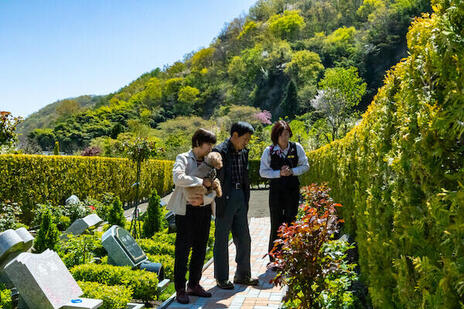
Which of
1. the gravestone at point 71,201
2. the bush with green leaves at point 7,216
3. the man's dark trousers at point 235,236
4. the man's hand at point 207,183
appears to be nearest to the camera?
the man's hand at point 207,183

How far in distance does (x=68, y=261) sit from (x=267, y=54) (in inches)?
2869

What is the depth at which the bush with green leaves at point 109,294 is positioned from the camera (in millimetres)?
3955

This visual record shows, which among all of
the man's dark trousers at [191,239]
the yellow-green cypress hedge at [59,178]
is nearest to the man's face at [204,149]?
the man's dark trousers at [191,239]

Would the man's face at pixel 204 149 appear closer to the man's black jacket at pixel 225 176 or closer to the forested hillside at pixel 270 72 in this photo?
the man's black jacket at pixel 225 176

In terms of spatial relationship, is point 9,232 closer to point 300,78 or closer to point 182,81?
point 300,78

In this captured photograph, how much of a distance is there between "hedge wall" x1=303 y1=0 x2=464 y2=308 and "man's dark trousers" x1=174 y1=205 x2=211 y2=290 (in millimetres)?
1962

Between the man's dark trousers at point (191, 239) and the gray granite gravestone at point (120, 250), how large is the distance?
55.1 inches

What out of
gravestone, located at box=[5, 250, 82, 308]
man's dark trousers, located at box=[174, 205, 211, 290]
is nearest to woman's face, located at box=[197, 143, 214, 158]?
man's dark trousers, located at box=[174, 205, 211, 290]

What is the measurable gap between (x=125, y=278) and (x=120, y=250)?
787mm

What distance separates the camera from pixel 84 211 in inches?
439

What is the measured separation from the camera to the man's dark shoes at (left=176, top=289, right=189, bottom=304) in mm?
4070

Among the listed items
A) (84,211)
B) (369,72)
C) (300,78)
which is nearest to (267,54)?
(300,78)

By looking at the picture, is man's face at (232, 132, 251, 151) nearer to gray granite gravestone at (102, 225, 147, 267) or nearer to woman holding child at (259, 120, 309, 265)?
woman holding child at (259, 120, 309, 265)

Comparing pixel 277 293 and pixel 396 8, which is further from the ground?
pixel 396 8
